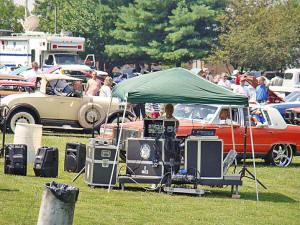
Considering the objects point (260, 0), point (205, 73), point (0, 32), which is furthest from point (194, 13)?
point (205, 73)

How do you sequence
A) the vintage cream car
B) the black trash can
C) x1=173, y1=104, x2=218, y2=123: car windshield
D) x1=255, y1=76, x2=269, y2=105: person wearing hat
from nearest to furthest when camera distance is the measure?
the black trash can
x1=173, y1=104, x2=218, y2=123: car windshield
the vintage cream car
x1=255, y1=76, x2=269, y2=105: person wearing hat

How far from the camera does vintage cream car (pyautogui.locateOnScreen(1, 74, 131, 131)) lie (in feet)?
68.6

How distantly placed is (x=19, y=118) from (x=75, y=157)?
629cm

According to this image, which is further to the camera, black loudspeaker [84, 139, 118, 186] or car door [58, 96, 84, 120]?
car door [58, 96, 84, 120]

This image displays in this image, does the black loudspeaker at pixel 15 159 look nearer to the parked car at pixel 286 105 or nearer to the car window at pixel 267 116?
the car window at pixel 267 116

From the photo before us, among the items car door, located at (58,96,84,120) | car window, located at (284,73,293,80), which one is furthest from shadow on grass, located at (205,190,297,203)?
car window, located at (284,73,293,80)

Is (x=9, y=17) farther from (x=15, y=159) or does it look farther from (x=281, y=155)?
(x=15, y=159)

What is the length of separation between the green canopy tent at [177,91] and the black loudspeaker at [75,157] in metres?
1.90

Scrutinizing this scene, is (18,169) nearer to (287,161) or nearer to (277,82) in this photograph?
(287,161)

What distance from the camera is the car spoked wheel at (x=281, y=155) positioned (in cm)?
1812

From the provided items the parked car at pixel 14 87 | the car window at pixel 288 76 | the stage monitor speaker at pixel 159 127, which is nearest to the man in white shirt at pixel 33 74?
the parked car at pixel 14 87

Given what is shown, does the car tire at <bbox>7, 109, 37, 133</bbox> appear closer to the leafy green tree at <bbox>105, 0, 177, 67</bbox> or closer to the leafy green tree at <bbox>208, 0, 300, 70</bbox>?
the leafy green tree at <bbox>208, 0, 300, 70</bbox>

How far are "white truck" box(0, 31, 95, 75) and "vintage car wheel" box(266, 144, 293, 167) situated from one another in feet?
61.1

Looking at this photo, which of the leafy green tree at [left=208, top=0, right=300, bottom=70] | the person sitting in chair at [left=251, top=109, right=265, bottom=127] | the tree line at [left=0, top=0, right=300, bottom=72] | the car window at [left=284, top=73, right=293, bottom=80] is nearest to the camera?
the person sitting in chair at [left=251, top=109, right=265, bottom=127]
